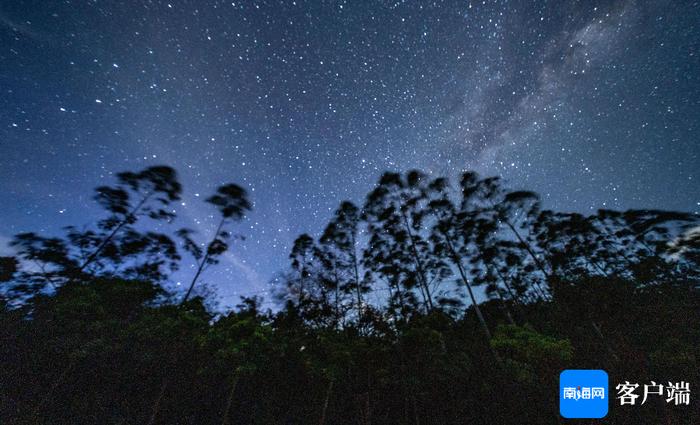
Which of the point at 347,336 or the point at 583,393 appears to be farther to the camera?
the point at 347,336

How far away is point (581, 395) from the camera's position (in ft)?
27.8

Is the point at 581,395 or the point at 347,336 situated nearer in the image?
the point at 581,395

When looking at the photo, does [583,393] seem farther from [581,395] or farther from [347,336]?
[347,336]

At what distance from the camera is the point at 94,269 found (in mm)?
17062

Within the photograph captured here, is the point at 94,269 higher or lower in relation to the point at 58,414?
higher

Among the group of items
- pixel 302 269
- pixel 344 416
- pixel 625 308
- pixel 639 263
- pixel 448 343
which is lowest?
pixel 344 416

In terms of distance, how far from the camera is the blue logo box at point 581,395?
826 centimetres

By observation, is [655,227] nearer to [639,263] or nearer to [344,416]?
[639,263]

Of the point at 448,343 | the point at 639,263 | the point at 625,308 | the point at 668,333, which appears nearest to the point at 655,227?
the point at 639,263

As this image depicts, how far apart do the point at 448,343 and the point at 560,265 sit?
56.5ft

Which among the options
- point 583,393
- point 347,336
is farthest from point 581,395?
point 347,336

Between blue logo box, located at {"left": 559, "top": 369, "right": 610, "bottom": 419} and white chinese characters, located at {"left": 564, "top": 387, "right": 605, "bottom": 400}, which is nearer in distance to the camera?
blue logo box, located at {"left": 559, "top": 369, "right": 610, "bottom": 419}

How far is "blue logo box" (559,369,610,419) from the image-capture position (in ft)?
27.1

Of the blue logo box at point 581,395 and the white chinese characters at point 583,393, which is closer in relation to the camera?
the blue logo box at point 581,395
